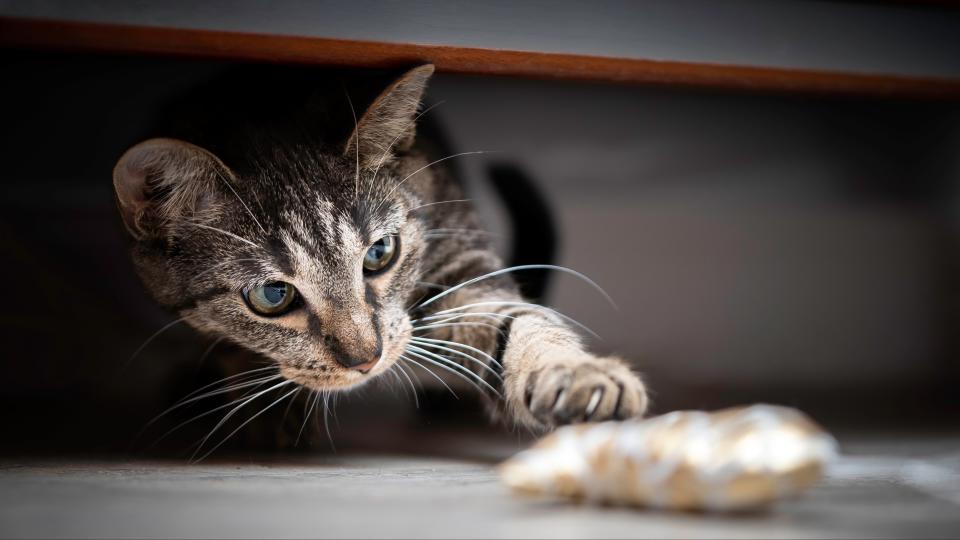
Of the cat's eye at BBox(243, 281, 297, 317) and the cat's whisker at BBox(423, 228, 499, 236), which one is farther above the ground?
the cat's whisker at BBox(423, 228, 499, 236)

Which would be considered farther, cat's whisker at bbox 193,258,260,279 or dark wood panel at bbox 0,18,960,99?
cat's whisker at bbox 193,258,260,279

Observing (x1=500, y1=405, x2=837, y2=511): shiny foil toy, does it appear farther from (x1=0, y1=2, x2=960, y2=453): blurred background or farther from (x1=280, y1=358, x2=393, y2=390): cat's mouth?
(x1=0, y1=2, x2=960, y2=453): blurred background

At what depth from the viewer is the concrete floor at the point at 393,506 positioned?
2.29 ft

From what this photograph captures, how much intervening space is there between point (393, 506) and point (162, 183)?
1.95 ft

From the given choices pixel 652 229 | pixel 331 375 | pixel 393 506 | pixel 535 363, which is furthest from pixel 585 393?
pixel 652 229

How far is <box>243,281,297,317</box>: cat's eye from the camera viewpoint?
1.12 metres

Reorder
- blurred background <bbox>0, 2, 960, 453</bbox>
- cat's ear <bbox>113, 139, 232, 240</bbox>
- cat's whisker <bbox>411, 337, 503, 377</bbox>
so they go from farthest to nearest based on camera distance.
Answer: blurred background <bbox>0, 2, 960, 453</bbox> → cat's whisker <bbox>411, 337, 503, 377</bbox> → cat's ear <bbox>113, 139, 232, 240</bbox>

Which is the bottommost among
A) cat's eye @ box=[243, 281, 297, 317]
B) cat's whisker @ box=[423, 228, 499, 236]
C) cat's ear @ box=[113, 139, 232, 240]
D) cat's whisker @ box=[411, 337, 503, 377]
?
cat's whisker @ box=[411, 337, 503, 377]

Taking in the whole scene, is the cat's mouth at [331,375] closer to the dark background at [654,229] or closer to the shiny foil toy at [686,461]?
the shiny foil toy at [686,461]

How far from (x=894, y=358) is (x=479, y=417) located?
966 millimetres

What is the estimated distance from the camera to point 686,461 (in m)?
0.70

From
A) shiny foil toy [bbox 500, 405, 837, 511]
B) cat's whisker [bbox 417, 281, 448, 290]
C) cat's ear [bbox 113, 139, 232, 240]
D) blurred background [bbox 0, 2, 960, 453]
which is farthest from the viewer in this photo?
blurred background [bbox 0, 2, 960, 453]

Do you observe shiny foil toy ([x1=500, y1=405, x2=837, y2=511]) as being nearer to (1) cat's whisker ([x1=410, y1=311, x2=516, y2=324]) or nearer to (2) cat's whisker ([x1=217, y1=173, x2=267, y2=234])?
(1) cat's whisker ([x1=410, y1=311, x2=516, y2=324])

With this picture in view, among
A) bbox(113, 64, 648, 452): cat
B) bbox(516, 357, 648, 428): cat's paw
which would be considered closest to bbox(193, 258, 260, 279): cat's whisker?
bbox(113, 64, 648, 452): cat
